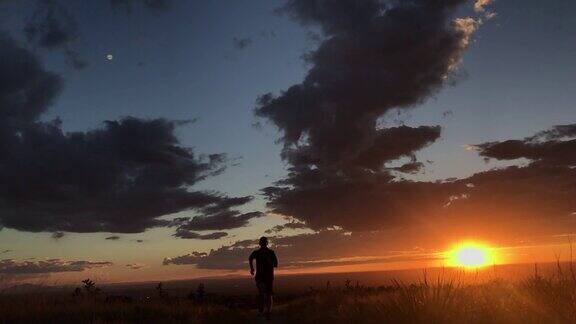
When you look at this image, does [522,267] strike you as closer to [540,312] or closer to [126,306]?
[540,312]

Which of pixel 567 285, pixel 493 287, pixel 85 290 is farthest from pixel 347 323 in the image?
→ pixel 85 290

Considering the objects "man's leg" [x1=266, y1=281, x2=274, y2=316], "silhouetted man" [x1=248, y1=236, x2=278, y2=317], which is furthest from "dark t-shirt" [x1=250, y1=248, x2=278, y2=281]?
"man's leg" [x1=266, y1=281, x2=274, y2=316]

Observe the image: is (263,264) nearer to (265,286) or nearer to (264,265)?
(264,265)

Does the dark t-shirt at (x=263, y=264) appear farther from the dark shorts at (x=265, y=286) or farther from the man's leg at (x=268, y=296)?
the man's leg at (x=268, y=296)

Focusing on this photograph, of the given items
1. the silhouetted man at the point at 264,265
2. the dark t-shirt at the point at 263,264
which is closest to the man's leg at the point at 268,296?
the silhouetted man at the point at 264,265

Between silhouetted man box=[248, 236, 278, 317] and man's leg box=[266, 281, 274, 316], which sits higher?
silhouetted man box=[248, 236, 278, 317]

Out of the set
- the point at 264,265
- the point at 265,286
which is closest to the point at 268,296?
the point at 265,286

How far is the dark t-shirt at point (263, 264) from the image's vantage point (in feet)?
54.9

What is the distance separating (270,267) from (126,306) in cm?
440

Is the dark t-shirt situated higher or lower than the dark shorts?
higher

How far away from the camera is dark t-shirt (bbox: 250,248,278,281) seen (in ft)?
54.9

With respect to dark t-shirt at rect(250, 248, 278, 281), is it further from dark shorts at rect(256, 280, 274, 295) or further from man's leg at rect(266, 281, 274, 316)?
man's leg at rect(266, 281, 274, 316)

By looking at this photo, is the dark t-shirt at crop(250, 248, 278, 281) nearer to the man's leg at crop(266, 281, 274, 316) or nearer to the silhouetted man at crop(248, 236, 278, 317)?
the silhouetted man at crop(248, 236, 278, 317)

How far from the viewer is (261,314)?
690 inches
